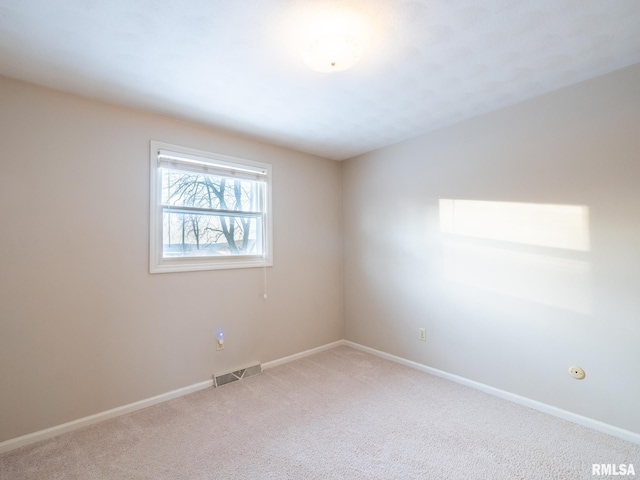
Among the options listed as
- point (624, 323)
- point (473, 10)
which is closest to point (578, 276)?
point (624, 323)

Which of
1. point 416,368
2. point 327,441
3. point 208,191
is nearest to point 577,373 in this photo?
point 416,368

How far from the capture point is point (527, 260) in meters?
2.42

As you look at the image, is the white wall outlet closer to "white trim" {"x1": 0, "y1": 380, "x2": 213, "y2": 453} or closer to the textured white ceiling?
the textured white ceiling

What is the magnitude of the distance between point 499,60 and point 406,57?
0.59 meters

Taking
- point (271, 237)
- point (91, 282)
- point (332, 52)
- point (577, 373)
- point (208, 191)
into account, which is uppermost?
point (332, 52)

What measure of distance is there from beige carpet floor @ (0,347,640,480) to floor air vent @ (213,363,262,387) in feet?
0.33

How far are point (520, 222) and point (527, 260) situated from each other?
1.00 feet

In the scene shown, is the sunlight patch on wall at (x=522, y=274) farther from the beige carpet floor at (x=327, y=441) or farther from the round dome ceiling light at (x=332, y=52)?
the round dome ceiling light at (x=332, y=52)

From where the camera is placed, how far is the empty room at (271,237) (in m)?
1.68

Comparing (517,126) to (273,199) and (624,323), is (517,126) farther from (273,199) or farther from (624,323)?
(273,199)

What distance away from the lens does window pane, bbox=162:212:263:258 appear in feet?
8.82

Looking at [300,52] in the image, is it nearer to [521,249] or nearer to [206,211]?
[206,211]

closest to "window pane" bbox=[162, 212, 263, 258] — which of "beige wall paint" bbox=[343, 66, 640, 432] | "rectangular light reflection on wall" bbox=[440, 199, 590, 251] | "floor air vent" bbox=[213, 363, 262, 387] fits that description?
"floor air vent" bbox=[213, 363, 262, 387]

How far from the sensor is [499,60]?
6.18 feet
